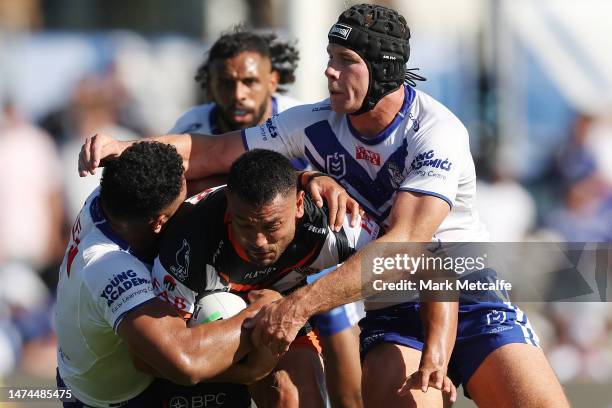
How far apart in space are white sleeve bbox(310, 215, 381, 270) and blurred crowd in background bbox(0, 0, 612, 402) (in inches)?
218

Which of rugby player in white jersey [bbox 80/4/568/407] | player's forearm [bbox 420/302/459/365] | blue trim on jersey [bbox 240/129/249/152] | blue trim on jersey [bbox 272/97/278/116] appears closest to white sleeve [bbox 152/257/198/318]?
rugby player in white jersey [bbox 80/4/568/407]

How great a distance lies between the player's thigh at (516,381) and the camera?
583 cm

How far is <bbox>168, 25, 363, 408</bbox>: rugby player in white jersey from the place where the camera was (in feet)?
24.2

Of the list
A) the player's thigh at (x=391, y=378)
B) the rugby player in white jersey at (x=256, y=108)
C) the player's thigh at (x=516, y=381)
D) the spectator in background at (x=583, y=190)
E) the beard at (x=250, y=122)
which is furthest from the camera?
the spectator in background at (x=583, y=190)

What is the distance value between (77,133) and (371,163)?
6008 millimetres

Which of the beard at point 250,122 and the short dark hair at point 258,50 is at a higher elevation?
the short dark hair at point 258,50

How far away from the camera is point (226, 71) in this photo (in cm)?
801

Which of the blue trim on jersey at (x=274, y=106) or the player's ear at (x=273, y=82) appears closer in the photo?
the blue trim on jersey at (x=274, y=106)

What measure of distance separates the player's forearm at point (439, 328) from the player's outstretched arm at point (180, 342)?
874 mm

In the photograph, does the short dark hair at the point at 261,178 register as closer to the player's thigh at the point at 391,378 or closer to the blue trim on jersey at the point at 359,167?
the blue trim on jersey at the point at 359,167

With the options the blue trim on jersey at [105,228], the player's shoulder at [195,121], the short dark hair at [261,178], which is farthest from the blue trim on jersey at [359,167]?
the player's shoulder at [195,121]

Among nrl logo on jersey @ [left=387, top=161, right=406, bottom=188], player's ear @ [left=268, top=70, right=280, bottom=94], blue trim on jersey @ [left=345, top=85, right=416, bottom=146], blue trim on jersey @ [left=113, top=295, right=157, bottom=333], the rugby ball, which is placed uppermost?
blue trim on jersey @ [left=345, top=85, right=416, bottom=146]

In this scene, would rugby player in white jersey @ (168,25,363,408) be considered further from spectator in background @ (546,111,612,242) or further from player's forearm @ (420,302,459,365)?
spectator in background @ (546,111,612,242)

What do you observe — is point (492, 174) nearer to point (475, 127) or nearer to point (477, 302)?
point (475, 127)
